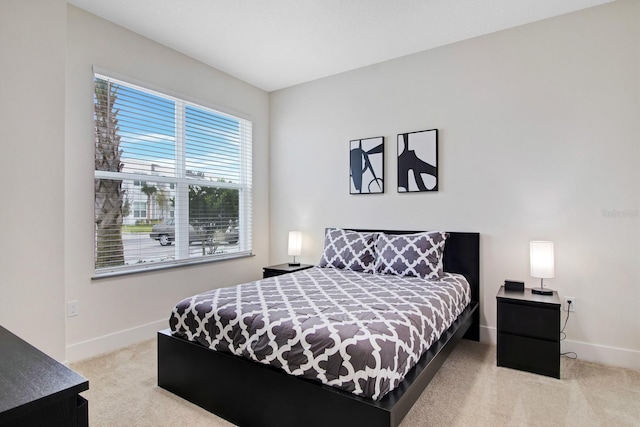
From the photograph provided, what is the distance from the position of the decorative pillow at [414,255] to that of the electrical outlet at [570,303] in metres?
0.99

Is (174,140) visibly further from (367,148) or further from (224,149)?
(367,148)

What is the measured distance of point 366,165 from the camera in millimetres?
3797

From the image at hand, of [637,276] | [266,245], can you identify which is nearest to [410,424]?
[637,276]

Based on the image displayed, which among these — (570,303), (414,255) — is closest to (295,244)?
(414,255)

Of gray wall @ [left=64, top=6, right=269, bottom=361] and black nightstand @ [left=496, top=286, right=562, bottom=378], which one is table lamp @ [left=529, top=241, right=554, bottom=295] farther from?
gray wall @ [left=64, top=6, right=269, bottom=361]

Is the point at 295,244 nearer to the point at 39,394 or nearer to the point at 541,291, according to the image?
the point at 541,291

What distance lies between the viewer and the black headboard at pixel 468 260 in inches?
124

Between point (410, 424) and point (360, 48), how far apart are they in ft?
10.4

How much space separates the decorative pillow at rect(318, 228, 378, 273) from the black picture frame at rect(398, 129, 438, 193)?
64 cm

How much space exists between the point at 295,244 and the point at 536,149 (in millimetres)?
2596

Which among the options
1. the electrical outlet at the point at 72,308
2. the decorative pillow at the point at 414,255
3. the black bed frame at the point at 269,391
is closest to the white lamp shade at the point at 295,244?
the decorative pillow at the point at 414,255

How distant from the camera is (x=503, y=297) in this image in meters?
2.64

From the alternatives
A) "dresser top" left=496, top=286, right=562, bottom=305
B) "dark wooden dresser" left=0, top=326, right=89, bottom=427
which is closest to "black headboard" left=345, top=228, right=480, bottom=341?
"dresser top" left=496, top=286, right=562, bottom=305

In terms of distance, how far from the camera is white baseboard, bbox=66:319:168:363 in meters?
2.69
